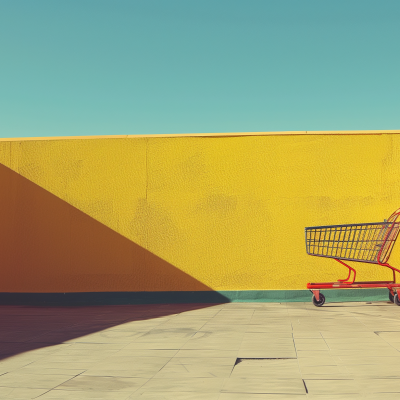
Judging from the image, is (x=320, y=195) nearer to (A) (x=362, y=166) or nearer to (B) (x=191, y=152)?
(A) (x=362, y=166)

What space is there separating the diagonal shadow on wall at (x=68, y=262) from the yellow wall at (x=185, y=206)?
0.02 metres

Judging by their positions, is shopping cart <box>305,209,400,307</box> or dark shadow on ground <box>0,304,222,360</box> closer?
dark shadow on ground <box>0,304,222,360</box>

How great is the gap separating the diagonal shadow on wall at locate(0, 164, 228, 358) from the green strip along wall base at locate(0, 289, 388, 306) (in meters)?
0.02

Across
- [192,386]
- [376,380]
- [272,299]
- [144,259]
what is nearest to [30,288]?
[144,259]

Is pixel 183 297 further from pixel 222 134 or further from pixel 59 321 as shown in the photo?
pixel 222 134

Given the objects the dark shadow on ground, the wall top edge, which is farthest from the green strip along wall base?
the wall top edge

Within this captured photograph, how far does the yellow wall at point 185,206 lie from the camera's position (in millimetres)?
7988

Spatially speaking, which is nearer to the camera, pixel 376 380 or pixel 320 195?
pixel 376 380

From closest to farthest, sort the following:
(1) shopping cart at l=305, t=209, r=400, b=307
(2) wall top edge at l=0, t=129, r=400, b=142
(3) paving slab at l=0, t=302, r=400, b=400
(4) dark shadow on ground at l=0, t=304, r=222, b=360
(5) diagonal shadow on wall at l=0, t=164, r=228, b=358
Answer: (3) paving slab at l=0, t=302, r=400, b=400, (4) dark shadow on ground at l=0, t=304, r=222, b=360, (1) shopping cart at l=305, t=209, r=400, b=307, (2) wall top edge at l=0, t=129, r=400, b=142, (5) diagonal shadow on wall at l=0, t=164, r=228, b=358

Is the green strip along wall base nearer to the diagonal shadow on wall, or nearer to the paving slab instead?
the diagonal shadow on wall

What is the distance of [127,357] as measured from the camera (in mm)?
4141

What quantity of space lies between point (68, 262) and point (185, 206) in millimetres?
2157

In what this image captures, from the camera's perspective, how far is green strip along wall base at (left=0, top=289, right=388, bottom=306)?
7891 millimetres

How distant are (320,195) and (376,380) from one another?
16.3 feet
